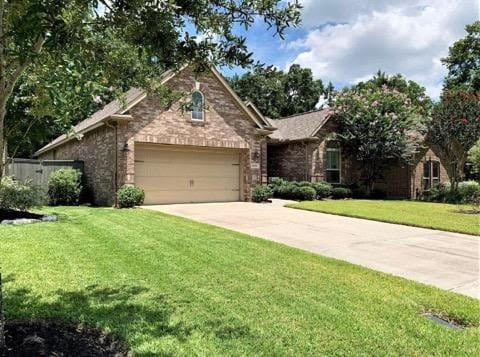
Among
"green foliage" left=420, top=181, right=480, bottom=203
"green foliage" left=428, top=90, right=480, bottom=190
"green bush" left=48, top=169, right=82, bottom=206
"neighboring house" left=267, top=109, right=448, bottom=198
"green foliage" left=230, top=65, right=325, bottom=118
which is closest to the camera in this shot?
"green bush" left=48, top=169, right=82, bottom=206

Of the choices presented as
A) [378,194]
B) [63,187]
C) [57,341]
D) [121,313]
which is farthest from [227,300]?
[378,194]

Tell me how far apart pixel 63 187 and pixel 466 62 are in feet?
118

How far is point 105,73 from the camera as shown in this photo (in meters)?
4.28

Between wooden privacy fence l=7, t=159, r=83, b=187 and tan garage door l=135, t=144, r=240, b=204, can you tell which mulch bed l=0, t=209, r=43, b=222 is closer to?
tan garage door l=135, t=144, r=240, b=204

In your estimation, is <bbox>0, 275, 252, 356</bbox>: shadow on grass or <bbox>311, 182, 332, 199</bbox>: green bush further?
<bbox>311, 182, 332, 199</bbox>: green bush

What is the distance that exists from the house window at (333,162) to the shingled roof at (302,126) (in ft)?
4.36

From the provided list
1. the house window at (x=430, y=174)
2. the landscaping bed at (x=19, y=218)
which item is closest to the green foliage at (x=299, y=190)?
the house window at (x=430, y=174)

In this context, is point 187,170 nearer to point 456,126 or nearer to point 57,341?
point 456,126

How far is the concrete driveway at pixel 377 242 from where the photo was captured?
666 cm

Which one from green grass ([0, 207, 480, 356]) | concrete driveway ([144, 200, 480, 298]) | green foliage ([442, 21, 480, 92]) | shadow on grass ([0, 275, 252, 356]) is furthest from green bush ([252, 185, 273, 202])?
green foliage ([442, 21, 480, 92])

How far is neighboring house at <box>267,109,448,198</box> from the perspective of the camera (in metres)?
22.4

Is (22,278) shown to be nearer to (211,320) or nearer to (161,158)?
(211,320)

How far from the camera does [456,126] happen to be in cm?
2141

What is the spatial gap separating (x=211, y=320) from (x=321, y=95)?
4788cm
